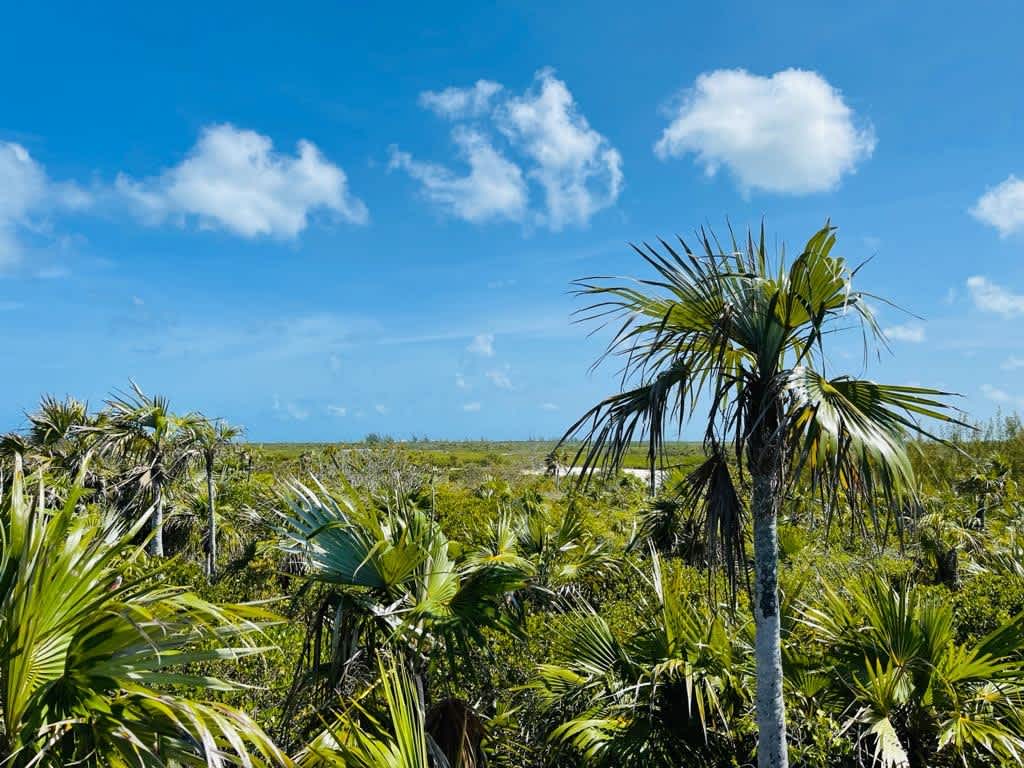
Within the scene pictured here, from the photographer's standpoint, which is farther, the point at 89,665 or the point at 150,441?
the point at 150,441

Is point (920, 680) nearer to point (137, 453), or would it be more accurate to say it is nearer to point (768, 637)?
point (768, 637)

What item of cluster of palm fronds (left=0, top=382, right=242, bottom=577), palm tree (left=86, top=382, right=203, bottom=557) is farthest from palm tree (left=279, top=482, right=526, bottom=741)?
palm tree (left=86, top=382, right=203, bottom=557)

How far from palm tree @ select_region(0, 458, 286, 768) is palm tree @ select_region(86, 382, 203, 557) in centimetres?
979

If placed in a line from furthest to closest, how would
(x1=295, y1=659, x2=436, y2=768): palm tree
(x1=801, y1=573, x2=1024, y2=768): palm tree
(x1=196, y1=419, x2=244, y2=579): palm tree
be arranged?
(x1=196, y1=419, x2=244, y2=579): palm tree
(x1=801, y1=573, x2=1024, y2=768): palm tree
(x1=295, y1=659, x2=436, y2=768): palm tree

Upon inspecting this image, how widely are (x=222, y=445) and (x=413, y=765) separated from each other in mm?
14332

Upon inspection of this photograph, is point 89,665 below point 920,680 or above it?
above

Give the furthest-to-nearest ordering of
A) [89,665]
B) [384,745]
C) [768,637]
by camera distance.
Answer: [768,637] < [384,745] < [89,665]

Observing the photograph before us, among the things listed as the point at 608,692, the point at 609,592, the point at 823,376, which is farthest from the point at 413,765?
the point at 609,592

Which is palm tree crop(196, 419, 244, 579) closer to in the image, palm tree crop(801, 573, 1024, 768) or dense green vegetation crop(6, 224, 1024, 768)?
dense green vegetation crop(6, 224, 1024, 768)

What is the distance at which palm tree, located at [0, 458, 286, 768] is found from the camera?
250 centimetres

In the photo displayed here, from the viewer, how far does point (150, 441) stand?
479 inches

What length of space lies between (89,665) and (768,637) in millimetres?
4032

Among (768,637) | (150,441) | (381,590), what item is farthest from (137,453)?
(768,637)

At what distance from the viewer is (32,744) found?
249 centimetres
